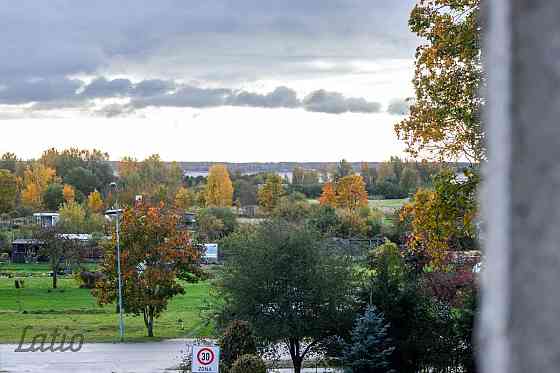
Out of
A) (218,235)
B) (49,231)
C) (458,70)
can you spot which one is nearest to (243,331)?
(458,70)

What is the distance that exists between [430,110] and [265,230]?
10.1m

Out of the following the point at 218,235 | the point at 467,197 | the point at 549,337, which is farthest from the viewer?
the point at 218,235

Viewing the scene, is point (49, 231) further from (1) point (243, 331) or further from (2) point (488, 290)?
(2) point (488, 290)

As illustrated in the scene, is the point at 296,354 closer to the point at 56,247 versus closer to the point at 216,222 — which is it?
the point at 56,247

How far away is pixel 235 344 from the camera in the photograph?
19.1 meters

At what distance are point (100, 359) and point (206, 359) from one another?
13.9m

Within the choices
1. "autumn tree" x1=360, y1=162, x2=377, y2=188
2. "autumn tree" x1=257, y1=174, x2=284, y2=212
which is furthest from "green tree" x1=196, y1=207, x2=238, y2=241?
"autumn tree" x1=360, y1=162, x2=377, y2=188

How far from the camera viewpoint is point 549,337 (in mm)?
522

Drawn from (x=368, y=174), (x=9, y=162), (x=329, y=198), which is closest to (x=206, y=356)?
(x=329, y=198)

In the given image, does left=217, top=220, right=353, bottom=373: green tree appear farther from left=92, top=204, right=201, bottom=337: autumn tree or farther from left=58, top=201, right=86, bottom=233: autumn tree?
left=58, top=201, right=86, bottom=233: autumn tree

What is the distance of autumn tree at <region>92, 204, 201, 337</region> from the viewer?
1436 inches

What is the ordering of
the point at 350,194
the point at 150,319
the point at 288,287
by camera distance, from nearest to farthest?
the point at 288,287 < the point at 150,319 < the point at 350,194

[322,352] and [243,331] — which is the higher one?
[243,331]

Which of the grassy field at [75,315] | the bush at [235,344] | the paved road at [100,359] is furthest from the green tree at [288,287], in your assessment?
the grassy field at [75,315]
